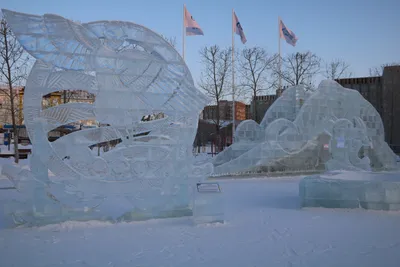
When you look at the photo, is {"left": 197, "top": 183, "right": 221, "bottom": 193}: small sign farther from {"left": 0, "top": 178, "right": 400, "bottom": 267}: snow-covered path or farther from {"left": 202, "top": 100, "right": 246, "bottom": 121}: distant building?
{"left": 202, "top": 100, "right": 246, "bottom": 121}: distant building

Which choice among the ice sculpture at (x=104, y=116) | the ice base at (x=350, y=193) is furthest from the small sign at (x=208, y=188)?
the ice base at (x=350, y=193)

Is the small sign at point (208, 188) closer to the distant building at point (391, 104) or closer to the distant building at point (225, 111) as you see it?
the distant building at point (391, 104)

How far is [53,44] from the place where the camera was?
6.76 m

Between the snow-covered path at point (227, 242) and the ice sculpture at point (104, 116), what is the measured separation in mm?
548

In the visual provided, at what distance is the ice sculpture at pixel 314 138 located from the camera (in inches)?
544

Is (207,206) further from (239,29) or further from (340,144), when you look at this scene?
(239,29)

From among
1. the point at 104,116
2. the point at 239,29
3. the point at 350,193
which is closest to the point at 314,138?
the point at 350,193

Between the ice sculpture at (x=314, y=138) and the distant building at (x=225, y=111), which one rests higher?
the distant building at (x=225, y=111)

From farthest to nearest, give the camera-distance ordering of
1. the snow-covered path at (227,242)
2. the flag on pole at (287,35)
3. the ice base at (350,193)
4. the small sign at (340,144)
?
the flag on pole at (287,35) < the small sign at (340,144) < the ice base at (350,193) < the snow-covered path at (227,242)

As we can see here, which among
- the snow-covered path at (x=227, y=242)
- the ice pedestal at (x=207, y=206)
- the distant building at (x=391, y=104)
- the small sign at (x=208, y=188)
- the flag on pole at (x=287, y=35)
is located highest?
the flag on pole at (x=287, y=35)

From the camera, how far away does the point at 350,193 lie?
798 centimetres

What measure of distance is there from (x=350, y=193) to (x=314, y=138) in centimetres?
675

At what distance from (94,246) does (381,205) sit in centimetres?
596

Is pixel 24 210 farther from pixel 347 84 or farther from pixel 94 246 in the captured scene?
pixel 347 84
